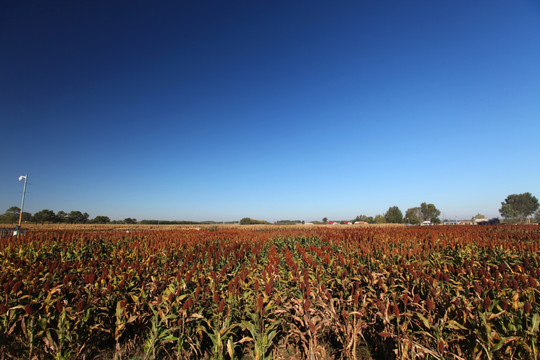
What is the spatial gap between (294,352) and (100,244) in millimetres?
8973

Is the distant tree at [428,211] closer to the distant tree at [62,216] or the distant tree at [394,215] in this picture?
the distant tree at [394,215]

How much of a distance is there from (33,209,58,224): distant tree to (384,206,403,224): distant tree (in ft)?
413

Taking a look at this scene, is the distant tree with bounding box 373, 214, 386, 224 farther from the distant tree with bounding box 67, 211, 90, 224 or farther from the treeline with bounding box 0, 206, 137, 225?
the distant tree with bounding box 67, 211, 90, 224

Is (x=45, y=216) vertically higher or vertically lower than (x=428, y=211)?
lower

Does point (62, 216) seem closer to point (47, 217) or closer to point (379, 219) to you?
point (47, 217)

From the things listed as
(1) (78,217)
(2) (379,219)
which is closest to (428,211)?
(2) (379,219)

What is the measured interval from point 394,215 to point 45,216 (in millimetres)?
129761

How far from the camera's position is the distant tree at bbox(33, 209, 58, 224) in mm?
73419

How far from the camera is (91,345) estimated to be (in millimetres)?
2742

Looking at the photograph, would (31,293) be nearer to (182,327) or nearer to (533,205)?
(182,327)

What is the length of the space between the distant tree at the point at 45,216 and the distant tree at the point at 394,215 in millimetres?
125853

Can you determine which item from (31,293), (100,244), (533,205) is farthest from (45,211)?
(533,205)

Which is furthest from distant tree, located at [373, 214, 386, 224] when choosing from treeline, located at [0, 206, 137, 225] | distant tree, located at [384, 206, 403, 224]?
treeline, located at [0, 206, 137, 225]

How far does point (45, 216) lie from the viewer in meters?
73.9
